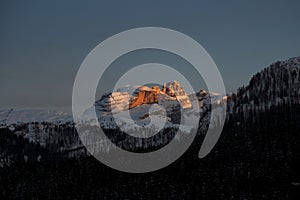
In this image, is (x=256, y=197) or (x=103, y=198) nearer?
(x=256, y=197)

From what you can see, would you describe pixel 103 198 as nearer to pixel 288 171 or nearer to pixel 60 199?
pixel 60 199

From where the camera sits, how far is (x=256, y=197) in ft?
590

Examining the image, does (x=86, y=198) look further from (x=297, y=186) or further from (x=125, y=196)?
(x=297, y=186)

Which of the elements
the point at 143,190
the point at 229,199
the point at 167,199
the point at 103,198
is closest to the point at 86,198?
the point at 103,198

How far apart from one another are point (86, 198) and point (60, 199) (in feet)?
40.7

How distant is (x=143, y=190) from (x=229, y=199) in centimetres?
4466

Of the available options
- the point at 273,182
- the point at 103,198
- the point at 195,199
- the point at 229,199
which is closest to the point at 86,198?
the point at 103,198

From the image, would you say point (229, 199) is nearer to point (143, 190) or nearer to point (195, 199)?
point (195, 199)

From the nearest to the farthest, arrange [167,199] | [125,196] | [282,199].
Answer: [282,199]
[167,199]
[125,196]

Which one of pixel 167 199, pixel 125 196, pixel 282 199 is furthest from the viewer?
pixel 125 196

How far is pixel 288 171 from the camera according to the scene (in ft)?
650

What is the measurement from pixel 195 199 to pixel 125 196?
36132 millimetres

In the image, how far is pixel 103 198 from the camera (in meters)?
199

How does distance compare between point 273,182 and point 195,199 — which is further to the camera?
point 273,182
